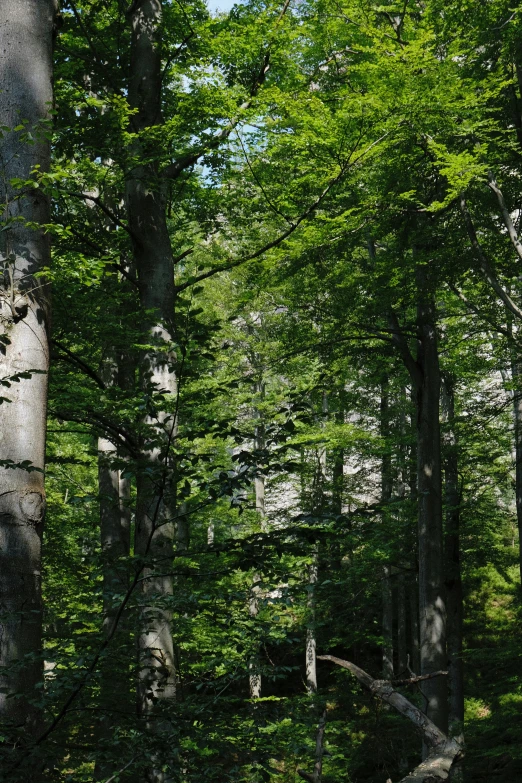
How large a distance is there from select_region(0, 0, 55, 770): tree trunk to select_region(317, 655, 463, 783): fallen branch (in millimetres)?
1823

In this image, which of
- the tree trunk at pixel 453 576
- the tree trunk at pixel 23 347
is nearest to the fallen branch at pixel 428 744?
the tree trunk at pixel 23 347

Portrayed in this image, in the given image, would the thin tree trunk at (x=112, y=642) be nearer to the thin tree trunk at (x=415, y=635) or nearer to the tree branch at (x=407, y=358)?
the tree branch at (x=407, y=358)

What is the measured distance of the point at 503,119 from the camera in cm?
953

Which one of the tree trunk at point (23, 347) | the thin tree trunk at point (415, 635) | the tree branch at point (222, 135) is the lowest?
the thin tree trunk at point (415, 635)

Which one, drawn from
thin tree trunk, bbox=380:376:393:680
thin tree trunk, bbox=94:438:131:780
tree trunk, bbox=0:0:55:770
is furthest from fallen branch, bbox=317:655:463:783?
thin tree trunk, bbox=380:376:393:680

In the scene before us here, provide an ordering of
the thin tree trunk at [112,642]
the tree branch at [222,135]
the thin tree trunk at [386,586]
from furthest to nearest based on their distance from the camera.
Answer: the thin tree trunk at [386,586]
the tree branch at [222,135]
the thin tree trunk at [112,642]

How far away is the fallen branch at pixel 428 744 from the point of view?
3.30 m

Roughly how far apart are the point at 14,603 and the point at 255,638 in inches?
55.2

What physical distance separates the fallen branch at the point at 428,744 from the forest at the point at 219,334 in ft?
0.06

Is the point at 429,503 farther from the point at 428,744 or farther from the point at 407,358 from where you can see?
the point at 428,744

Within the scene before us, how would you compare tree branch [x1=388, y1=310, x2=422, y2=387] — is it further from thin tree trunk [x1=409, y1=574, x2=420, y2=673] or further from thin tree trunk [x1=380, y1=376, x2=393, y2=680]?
thin tree trunk [x1=409, y1=574, x2=420, y2=673]

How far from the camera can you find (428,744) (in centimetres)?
371

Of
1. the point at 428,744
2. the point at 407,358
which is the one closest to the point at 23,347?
the point at 428,744

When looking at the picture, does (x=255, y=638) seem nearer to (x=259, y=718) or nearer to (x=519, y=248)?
(x=259, y=718)
